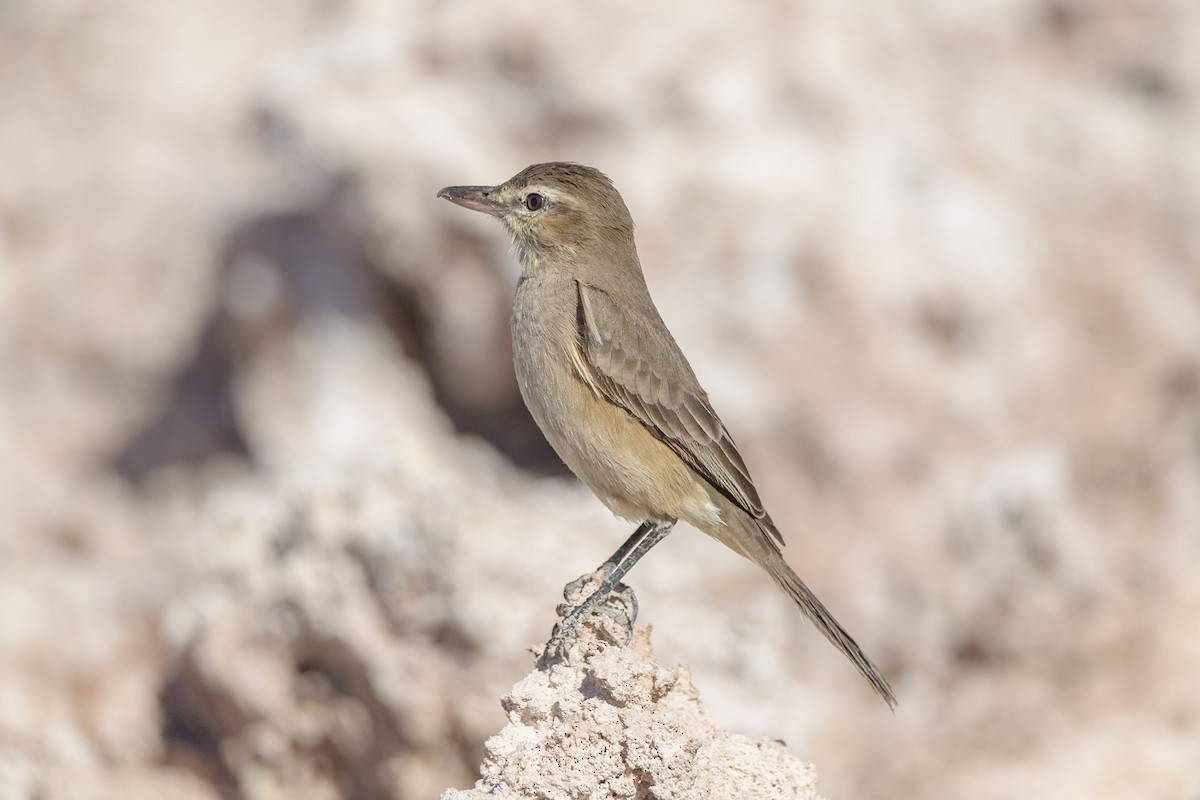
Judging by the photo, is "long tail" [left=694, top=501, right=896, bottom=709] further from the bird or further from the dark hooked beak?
the dark hooked beak

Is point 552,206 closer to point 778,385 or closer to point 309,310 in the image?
point 778,385

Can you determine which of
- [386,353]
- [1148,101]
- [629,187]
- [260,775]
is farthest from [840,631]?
[1148,101]

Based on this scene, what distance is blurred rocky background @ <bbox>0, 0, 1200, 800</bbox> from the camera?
27.4ft

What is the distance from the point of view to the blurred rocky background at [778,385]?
27.4 ft

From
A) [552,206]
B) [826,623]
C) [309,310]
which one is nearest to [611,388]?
[552,206]

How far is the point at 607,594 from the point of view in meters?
5.23

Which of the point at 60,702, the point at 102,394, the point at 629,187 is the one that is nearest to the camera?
the point at 60,702

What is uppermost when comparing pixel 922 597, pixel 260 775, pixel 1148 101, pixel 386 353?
pixel 1148 101

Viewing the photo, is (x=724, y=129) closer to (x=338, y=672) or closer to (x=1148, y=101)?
(x=1148, y=101)

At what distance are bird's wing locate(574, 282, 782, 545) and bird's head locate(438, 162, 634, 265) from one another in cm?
27

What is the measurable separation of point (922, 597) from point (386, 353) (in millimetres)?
4081

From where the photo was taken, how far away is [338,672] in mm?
7582

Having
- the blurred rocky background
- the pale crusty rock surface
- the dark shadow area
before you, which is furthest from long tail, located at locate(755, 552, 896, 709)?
the dark shadow area

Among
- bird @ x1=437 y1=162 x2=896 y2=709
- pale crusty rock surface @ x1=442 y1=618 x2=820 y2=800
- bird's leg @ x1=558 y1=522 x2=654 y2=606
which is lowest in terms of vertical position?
pale crusty rock surface @ x1=442 y1=618 x2=820 y2=800
